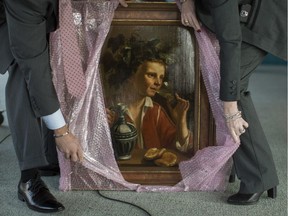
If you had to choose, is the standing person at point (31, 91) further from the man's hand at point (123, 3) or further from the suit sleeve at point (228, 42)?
the suit sleeve at point (228, 42)

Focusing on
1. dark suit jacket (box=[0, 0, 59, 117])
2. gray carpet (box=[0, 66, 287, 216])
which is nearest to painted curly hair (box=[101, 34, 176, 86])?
dark suit jacket (box=[0, 0, 59, 117])

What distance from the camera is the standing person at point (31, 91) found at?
1116 mm

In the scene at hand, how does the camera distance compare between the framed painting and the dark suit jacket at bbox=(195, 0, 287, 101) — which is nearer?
the dark suit jacket at bbox=(195, 0, 287, 101)

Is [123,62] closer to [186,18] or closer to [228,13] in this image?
[186,18]

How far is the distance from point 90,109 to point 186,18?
0.40 metres

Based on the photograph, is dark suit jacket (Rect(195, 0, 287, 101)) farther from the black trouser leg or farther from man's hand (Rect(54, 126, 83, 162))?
man's hand (Rect(54, 126, 83, 162))

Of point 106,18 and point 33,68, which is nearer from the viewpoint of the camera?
point 33,68

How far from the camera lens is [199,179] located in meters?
1.47

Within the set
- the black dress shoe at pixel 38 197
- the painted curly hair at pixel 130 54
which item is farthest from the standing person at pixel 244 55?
the black dress shoe at pixel 38 197

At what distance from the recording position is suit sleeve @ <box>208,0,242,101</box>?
1.19 meters

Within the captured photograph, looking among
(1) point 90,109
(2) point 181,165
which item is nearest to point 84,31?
(1) point 90,109

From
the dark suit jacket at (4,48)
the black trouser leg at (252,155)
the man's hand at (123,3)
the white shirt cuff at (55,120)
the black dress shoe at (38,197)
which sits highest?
the man's hand at (123,3)

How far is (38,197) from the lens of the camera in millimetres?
1357

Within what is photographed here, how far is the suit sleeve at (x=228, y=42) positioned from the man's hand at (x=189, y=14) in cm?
10
